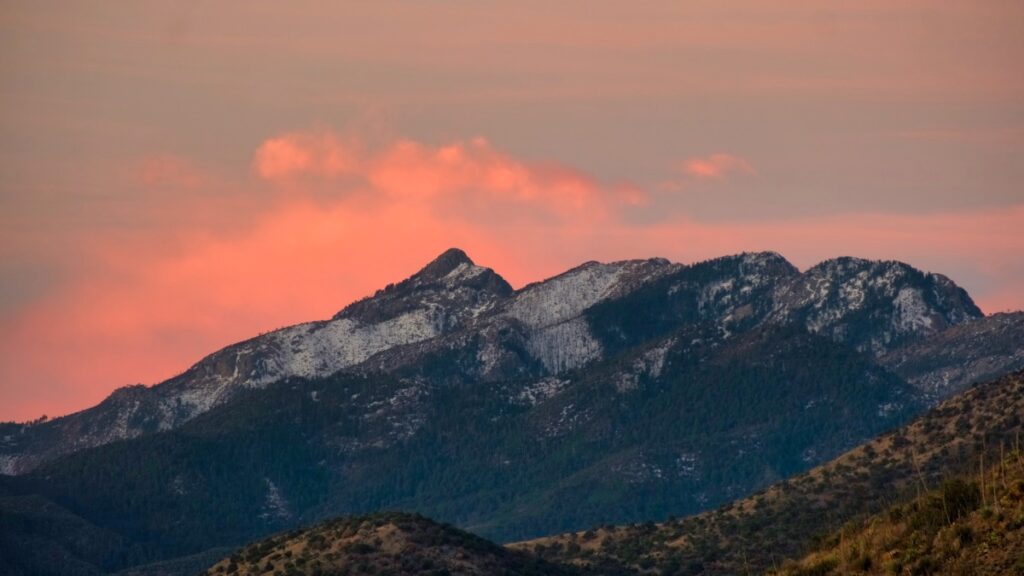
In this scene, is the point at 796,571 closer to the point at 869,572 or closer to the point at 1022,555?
the point at 869,572

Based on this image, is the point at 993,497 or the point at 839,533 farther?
the point at 839,533

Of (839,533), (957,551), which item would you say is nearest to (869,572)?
(957,551)

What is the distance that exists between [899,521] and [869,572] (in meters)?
6.65

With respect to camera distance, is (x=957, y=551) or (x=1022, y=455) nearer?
(x=957, y=551)

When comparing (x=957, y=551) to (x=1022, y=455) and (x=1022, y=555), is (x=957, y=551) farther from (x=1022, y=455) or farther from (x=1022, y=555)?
(x=1022, y=455)

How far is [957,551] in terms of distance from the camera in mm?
117125

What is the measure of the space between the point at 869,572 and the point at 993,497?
7297mm

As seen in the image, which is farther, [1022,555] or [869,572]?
[869,572]

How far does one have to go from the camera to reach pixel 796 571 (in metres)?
126

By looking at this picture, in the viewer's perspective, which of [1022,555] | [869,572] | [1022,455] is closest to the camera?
[1022,555]

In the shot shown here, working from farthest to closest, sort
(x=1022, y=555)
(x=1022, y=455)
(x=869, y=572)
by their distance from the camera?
(x=1022, y=455)
(x=869, y=572)
(x=1022, y=555)

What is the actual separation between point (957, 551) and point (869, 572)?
5.20 meters

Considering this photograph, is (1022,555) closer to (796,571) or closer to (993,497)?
(993,497)

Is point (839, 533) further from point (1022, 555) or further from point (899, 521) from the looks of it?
point (1022, 555)
